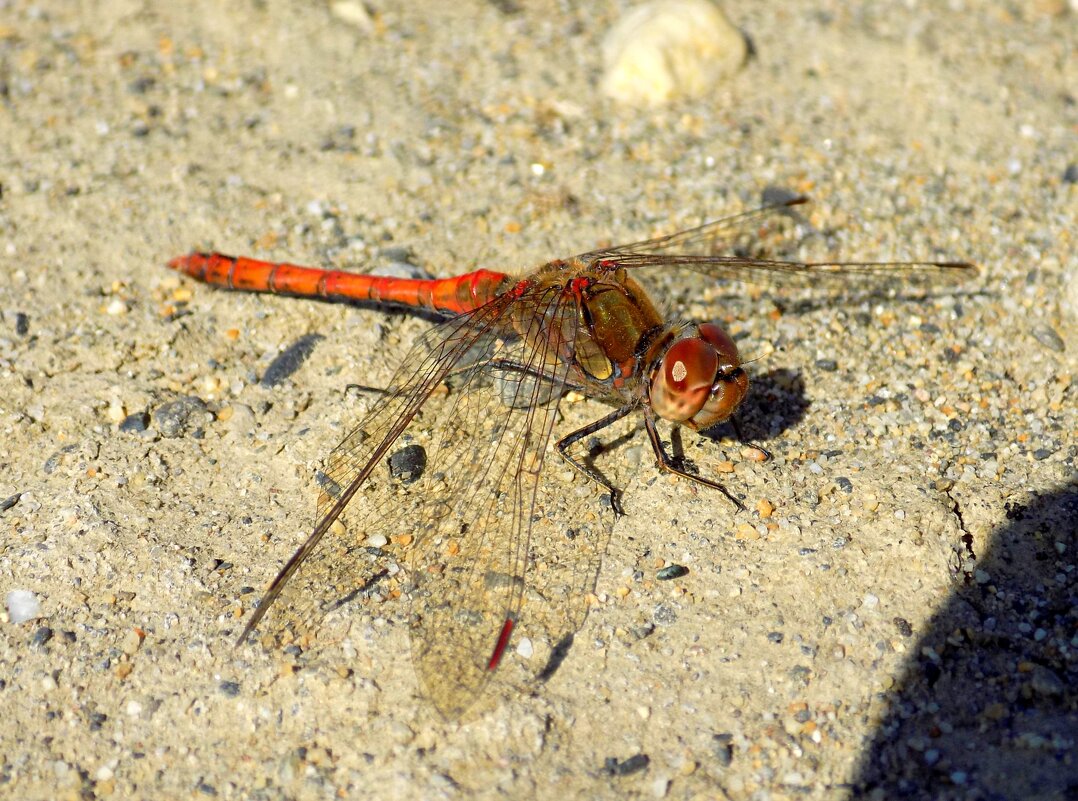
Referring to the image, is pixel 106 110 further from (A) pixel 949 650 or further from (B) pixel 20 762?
(A) pixel 949 650

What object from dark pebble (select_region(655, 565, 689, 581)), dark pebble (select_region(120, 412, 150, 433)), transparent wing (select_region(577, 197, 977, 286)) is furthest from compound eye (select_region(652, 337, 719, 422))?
dark pebble (select_region(120, 412, 150, 433))

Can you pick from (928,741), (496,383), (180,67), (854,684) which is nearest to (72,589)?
(496,383)

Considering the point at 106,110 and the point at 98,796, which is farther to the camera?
the point at 106,110

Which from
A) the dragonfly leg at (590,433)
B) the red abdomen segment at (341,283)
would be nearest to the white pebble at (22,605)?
the red abdomen segment at (341,283)

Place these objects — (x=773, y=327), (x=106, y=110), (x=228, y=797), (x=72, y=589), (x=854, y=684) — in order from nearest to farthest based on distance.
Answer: (x=228, y=797), (x=854, y=684), (x=72, y=589), (x=773, y=327), (x=106, y=110)

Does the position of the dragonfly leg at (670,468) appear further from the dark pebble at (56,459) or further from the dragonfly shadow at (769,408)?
the dark pebble at (56,459)

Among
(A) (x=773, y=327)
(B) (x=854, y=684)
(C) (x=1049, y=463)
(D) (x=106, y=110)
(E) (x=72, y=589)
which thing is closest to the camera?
(B) (x=854, y=684)

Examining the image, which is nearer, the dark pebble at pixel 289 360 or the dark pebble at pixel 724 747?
the dark pebble at pixel 724 747
